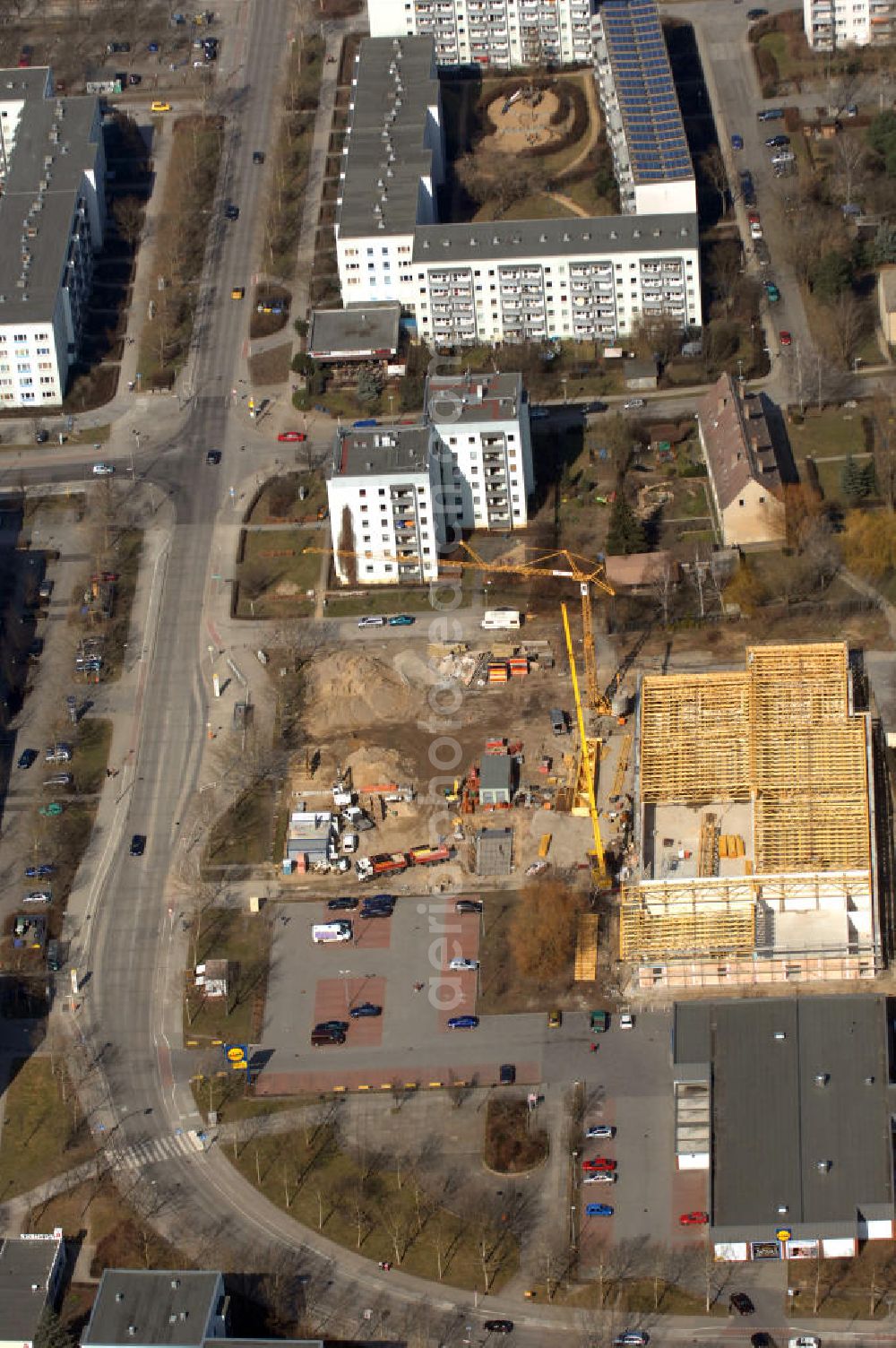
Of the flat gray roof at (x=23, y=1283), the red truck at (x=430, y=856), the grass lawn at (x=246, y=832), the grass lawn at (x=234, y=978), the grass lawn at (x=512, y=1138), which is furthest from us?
the grass lawn at (x=246, y=832)

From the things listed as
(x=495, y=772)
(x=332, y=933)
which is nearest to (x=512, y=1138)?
(x=332, y=933)

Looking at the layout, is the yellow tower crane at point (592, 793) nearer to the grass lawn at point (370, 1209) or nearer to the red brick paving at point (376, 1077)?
the red brick paving at point (376, 1077)

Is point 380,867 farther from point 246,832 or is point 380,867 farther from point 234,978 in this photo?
point 234,978

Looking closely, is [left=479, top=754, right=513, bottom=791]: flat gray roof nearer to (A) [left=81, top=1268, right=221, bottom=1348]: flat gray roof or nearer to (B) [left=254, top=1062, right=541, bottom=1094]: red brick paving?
(B) [left=254, top=1062, right=541, bottom=1094]: red brick paving

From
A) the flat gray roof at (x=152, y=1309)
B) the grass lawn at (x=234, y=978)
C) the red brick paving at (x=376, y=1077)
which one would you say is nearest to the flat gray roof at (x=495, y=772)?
the grass lawn at (x=234, y=978)

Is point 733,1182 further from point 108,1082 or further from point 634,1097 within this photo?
point 108,1082

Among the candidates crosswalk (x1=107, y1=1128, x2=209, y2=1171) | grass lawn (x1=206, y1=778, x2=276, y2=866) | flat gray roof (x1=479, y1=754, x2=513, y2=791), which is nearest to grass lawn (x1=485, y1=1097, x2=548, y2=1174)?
crosswalk (x1=107, y1=1128, x2=209, y2=1171)
